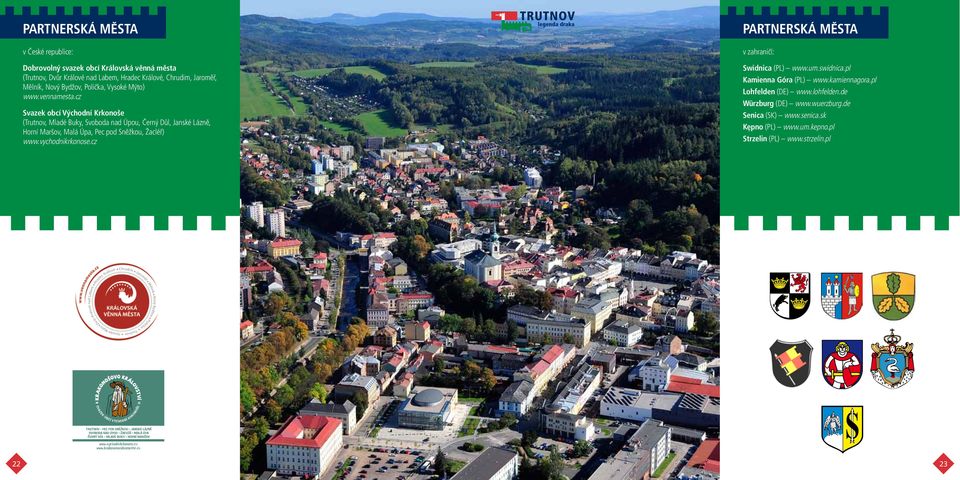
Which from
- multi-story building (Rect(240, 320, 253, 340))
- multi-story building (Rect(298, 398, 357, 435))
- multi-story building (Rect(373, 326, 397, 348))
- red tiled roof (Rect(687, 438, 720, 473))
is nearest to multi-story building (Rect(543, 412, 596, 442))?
red tiled roof (Rect(687, 438, 720, 473))

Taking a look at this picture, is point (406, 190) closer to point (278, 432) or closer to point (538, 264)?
point (538, 264)

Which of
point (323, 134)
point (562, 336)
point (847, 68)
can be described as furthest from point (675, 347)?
point (323, 134)

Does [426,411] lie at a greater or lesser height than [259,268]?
lesser

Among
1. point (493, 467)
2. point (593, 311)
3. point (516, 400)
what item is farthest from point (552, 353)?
point (493, 467)

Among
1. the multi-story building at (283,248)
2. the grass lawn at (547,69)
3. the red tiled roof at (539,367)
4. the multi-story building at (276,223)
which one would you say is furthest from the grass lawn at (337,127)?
the red tiled roof at (539,367)

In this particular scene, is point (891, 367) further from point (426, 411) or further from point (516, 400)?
point (516, 400)

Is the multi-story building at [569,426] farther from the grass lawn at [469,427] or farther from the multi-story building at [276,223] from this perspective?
the multi-story building at [276,223]

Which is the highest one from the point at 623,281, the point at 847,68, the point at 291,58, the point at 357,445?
the point at 291,58

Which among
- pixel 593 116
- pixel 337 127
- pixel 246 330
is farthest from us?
pixel 337 127
